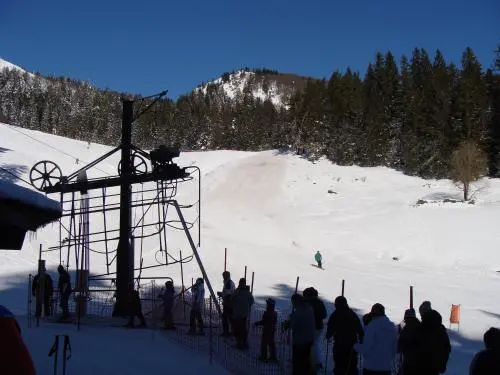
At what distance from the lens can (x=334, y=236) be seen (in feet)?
113

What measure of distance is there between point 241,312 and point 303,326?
2.56 metres

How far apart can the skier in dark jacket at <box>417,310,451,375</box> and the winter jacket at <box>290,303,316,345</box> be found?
1.79 meters

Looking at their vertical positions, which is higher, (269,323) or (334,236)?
(334,236)

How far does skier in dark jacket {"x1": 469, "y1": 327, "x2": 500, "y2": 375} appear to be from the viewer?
4559 mm

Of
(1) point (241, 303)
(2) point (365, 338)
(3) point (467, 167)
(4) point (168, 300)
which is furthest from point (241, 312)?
(3) point (467, 167)

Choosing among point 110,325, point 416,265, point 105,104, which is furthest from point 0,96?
point 110,325

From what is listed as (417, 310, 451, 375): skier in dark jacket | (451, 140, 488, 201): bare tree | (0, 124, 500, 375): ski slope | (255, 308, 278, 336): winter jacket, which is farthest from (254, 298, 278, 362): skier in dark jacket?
(451, 140, 488, 201): bare tree

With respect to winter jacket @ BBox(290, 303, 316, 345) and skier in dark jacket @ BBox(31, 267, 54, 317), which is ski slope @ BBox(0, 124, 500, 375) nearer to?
skier in dark jacket @ BBox(31, 267, 54, 317)

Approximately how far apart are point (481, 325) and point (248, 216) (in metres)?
22.3

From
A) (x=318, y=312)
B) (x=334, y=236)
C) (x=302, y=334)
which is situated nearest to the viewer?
(x=302, y=334)

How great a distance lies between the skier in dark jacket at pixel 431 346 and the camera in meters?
5.88

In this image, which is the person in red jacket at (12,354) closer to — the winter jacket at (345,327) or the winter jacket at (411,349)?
the winter jacket at (411,349)

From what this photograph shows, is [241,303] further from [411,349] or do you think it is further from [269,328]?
[411,349]

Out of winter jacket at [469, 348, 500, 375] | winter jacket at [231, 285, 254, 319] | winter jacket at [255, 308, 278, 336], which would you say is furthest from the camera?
winter jacket at [231, 285, 254, 319]
